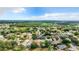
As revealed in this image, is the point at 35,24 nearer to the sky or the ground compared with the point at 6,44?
nearer to the sky

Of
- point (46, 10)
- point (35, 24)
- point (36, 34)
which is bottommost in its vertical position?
point (36, 34)
